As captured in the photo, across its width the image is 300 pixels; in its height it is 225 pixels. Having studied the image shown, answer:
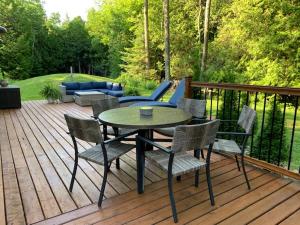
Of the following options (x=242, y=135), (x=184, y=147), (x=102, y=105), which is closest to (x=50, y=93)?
(x=102, y=105)

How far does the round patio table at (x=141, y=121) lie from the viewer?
2.42m

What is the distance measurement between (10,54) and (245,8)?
1908 centimetres

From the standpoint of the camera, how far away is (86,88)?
960 cm

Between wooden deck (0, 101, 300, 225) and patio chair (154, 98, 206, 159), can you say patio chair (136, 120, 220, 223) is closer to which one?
wooden deck (0, 101, 300, 225)

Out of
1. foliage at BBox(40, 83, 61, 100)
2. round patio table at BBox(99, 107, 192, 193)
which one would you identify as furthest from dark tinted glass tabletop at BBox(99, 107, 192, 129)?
foliage at BBox(40, 83, 61, 100)

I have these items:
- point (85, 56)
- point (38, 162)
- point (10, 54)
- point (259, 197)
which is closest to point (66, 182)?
point (38, 162)

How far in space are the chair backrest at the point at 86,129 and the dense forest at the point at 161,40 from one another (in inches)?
278

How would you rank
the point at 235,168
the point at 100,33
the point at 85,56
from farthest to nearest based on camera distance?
1. the point at 85,56
2. the point at 100,33
3. the point at 235,168

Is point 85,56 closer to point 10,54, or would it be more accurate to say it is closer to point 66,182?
point 10,54

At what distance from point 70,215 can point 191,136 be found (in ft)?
4.15

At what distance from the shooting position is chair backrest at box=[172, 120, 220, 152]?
78.4 inches

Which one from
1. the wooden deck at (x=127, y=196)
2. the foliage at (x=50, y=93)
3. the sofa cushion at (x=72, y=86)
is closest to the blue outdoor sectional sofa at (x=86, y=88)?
the sofa cushion at (x=72, y=86)

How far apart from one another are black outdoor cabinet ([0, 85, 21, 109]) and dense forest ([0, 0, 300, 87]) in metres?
6.89

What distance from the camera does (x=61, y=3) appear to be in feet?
116
